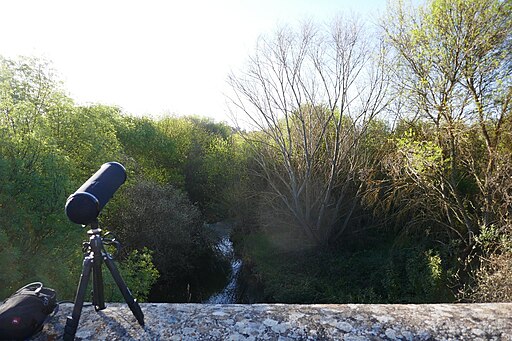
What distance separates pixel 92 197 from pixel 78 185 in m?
8.32

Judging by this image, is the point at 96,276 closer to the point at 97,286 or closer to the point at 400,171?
the point at 97,286

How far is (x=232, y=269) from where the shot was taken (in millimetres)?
16359

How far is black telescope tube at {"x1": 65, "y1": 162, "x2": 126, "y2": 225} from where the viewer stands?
1869 millimetres

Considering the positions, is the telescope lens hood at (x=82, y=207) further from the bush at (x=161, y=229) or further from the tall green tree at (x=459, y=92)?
the bush at (x=161, y=229)

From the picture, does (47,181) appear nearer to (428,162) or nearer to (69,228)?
(69,228)

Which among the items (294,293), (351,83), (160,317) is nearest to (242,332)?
(160,317)

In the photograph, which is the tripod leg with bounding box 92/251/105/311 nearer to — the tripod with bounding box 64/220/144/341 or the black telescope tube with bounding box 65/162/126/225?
the tripod with bounding box 64/220/144/341

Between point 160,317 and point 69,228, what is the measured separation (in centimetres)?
745

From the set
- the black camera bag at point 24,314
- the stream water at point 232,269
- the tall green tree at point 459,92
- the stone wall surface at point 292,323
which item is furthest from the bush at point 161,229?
the stone wall surface at point 292,323

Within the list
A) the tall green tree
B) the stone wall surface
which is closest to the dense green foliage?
the tall green tree

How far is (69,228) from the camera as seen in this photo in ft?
26.6

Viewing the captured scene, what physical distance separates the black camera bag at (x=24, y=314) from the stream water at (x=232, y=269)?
11756 millimetres

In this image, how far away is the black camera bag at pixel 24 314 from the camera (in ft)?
5.70

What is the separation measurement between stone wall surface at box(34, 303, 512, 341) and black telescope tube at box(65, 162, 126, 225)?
600mm
